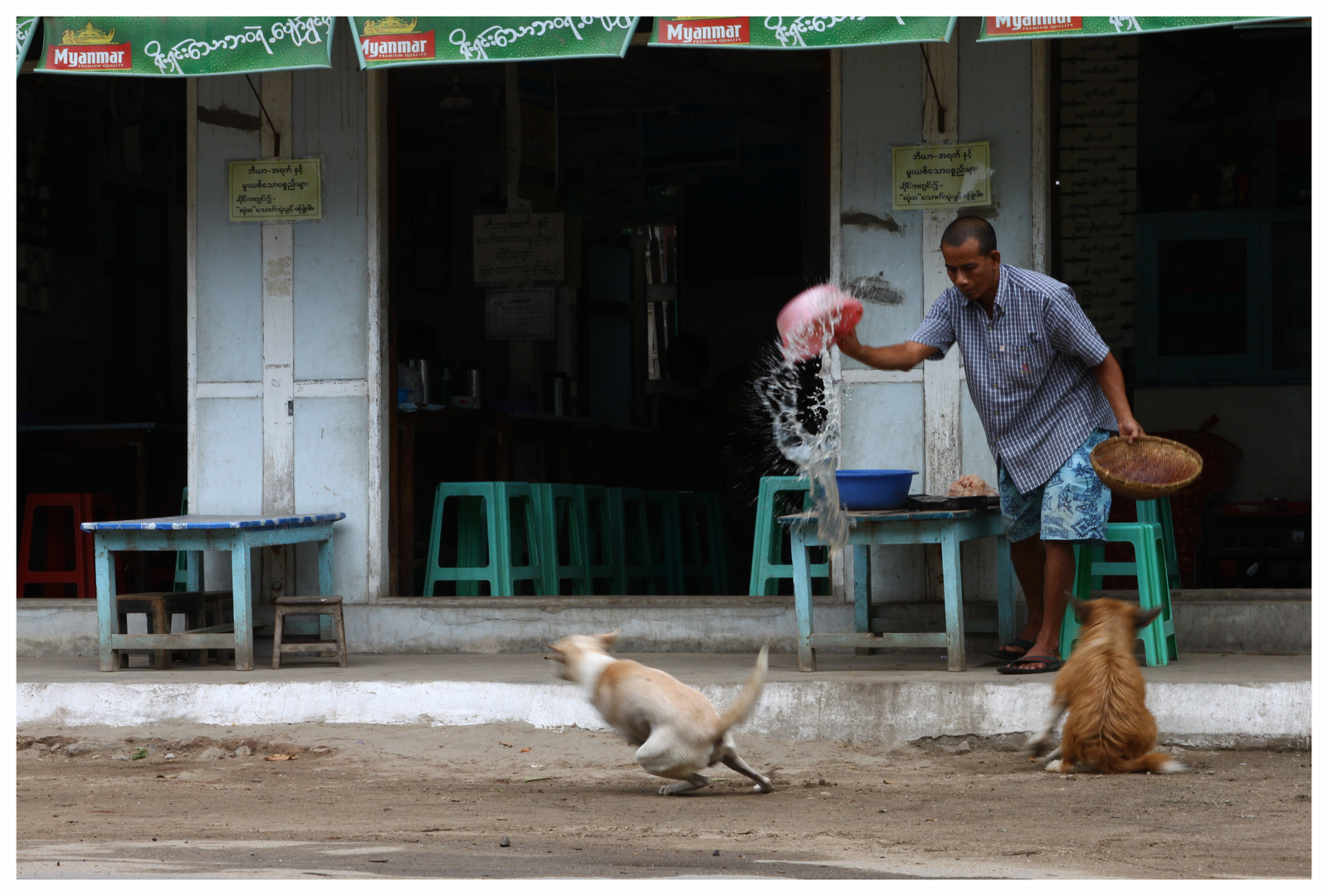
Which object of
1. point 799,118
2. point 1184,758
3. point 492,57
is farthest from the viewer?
point 799,118

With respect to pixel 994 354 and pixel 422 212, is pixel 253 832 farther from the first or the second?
pixel 422 212

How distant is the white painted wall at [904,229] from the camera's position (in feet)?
21.4

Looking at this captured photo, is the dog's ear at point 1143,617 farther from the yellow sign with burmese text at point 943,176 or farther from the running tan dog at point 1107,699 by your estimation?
the yellow sign with burmese text at point 943,176

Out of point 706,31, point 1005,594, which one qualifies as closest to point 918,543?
point 1005,594

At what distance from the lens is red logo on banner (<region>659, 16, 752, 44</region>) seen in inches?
219

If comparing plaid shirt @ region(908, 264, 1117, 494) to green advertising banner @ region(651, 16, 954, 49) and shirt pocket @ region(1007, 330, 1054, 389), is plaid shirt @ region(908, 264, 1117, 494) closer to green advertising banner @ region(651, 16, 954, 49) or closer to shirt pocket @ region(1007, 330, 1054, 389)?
shirt pocket @ region(1007, 330, 1054, 389)

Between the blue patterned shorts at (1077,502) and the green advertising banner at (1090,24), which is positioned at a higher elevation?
the green advertising banner at (1090,24)

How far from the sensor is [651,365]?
12688 millimetres

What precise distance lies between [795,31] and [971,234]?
1056 millimetres

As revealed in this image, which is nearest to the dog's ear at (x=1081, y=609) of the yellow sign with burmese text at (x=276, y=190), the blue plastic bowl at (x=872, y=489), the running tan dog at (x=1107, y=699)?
the running tan dog at (x=1107, y=699)

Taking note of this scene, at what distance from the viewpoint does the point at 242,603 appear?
21.0 ft

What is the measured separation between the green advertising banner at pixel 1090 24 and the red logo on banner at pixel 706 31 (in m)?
0.92

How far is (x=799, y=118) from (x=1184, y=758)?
759cm

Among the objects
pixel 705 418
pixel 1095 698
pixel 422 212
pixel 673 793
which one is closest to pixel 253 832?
pixel 673 793
